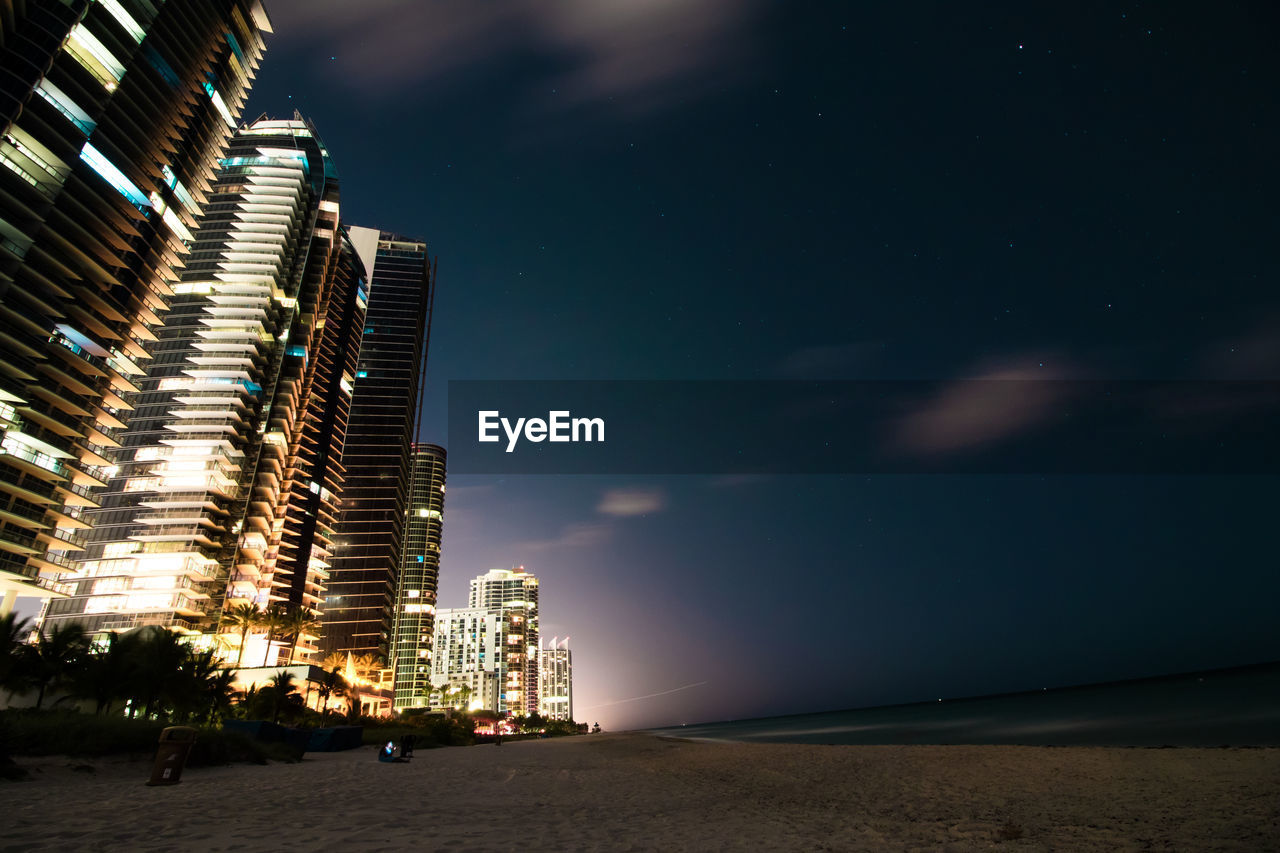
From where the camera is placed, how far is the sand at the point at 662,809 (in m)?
10.2

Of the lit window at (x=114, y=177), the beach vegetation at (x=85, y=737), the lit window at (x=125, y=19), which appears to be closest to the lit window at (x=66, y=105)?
the lit window at (x=114, y=177)

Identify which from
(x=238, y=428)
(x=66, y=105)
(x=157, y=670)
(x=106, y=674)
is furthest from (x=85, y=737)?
(x=238, y=428)

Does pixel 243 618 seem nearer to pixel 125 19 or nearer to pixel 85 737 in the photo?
pixel 125 19

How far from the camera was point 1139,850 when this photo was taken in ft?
32.8

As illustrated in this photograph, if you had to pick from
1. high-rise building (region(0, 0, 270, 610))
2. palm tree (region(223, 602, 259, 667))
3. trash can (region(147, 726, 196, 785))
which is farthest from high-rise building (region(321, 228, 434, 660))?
trash can (region(147, 726, 196, 785))

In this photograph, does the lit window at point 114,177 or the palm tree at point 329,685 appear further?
the palm tree at point 329,685

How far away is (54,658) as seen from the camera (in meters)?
36.4

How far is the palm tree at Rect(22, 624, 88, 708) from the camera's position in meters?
36.0

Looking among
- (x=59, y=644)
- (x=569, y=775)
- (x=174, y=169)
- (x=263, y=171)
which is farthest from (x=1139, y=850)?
(x=263, y=171)

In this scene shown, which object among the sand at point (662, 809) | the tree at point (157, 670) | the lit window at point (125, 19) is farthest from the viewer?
the lit window at point (125, 19)

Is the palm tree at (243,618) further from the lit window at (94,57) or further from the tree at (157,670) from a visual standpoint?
the lit window at (94,57)

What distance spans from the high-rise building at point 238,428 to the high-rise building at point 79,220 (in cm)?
2322

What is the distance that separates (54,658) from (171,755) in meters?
29.6

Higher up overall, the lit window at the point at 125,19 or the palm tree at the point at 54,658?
the lit window at the point at 125,19
